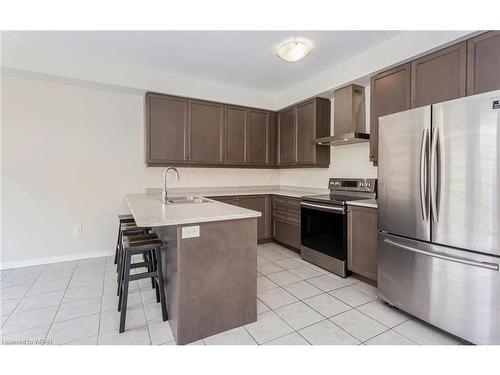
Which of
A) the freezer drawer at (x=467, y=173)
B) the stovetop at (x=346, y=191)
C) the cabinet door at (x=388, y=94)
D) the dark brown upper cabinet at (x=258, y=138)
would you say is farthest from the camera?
the dark brown upper cabinet at (x=258, y=138)

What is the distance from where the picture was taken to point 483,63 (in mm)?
2027

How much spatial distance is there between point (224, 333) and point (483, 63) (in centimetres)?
302

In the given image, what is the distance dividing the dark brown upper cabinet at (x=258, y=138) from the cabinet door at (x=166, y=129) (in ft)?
3.70

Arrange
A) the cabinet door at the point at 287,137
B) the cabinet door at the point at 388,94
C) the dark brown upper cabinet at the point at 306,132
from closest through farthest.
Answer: the cabinet door at the point at 388,94 < the dark brown upper cabinet at the point at 306,132 < the cabinet door at the point at 287,137

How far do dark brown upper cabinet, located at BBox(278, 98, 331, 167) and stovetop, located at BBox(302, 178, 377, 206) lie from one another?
1.38 ft

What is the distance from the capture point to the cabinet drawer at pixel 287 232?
3.76 metres

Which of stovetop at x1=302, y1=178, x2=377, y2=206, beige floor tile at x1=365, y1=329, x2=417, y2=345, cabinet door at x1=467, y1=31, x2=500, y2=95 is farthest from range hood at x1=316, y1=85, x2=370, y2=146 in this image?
beige floor tile at x1=365, y1=329, x2=417, y2=345

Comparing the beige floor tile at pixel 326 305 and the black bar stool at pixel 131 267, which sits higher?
the black bar stool at pixel 131 267

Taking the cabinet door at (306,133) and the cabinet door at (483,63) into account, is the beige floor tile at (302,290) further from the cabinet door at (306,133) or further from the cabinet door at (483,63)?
the cabinet door at (483,63)

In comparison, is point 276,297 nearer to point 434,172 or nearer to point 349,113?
point 434,172

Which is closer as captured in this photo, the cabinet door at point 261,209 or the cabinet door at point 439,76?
the cabinet door at point 439,76

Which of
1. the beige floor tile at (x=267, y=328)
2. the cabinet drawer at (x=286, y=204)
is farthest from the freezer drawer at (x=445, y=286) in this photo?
the cabinet drawer at (x=286, y=204)
